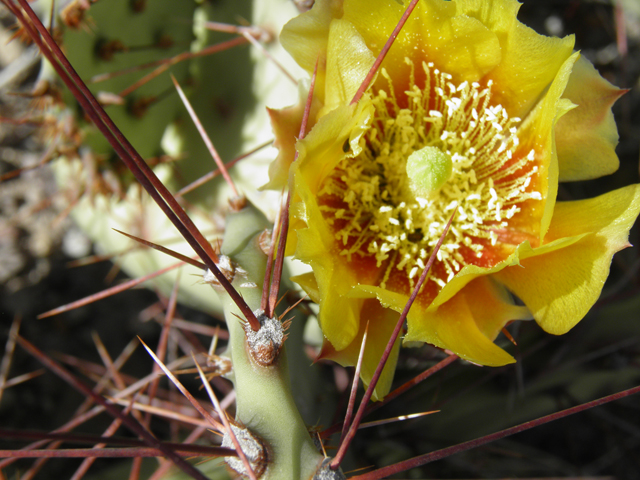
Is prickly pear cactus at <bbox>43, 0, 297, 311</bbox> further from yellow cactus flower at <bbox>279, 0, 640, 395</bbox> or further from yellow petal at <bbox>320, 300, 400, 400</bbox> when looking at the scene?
yellow petal at <bbox>320, 300, 400, 400</bbox>

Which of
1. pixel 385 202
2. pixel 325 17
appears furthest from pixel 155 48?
pixel 385 202

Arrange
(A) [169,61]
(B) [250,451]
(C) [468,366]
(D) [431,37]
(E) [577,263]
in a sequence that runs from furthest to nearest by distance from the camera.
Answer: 1. (C) [468,366]
2. (A) [169,61]
3. (D) [431,37]
4. (E) [577,263]
5. (B) [250,451]

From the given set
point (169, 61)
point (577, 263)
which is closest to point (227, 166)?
point (169, 61)

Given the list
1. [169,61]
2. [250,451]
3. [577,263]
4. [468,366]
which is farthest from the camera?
[468,366]

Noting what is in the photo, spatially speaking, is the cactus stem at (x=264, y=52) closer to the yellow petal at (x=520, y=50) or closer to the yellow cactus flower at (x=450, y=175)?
the yellow cactus flower at (x=450, y=175)

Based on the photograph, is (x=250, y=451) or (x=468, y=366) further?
(x=468, y=366)

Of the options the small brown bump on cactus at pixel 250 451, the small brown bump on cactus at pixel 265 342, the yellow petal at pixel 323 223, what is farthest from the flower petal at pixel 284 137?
the small brown bump on cactus at pixel 250 451

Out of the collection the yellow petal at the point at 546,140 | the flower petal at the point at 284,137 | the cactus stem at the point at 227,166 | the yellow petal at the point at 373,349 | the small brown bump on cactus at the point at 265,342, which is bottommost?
the yellow petal at the point at 373,349

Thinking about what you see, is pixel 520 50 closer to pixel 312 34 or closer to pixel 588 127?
pixel 588 127
